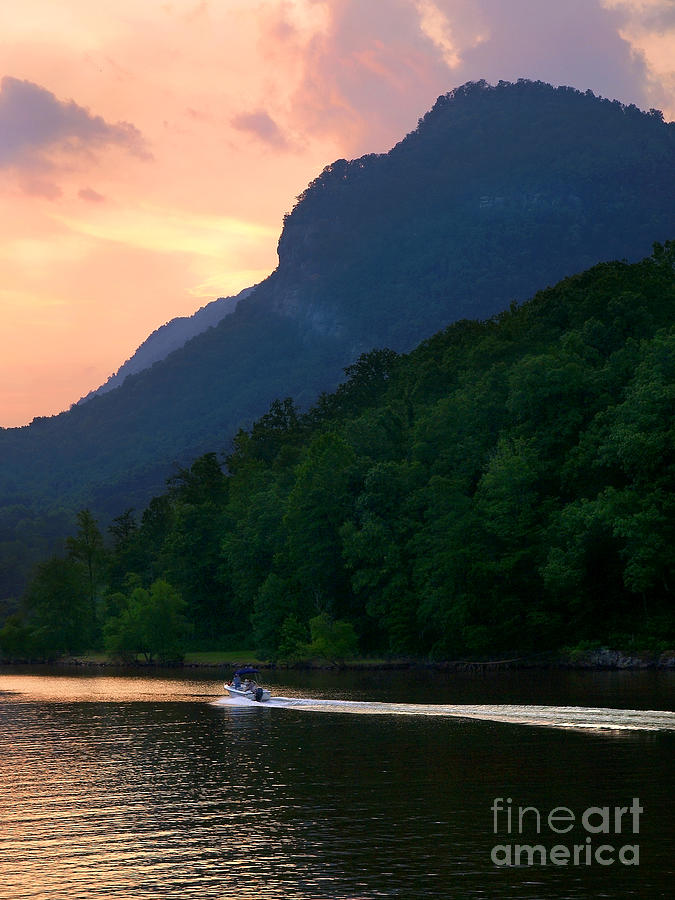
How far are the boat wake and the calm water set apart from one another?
31cm

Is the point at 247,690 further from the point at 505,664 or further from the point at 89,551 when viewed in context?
the point at 89,551

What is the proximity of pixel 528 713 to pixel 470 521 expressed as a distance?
51721 mm

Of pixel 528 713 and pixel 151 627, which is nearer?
pixel 528 713

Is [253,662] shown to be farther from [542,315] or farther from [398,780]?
[398,780]

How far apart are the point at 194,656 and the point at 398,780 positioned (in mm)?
114025

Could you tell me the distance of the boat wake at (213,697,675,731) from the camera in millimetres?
53844

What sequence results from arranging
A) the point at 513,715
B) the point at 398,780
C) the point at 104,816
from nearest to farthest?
the point at 104,816, the point at 398,780, the point at 513,715

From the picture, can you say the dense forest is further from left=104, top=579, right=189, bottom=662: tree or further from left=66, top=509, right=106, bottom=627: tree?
left=66, top=509, right=106, bottom=627: tree

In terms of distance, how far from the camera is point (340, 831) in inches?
1262

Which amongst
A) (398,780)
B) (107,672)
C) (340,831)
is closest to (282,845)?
(340,831)

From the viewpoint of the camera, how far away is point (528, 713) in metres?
59.9

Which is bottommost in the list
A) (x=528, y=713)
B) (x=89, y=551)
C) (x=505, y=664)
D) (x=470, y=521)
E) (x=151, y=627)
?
(x=528, y=713)

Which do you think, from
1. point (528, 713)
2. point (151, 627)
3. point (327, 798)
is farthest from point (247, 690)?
point (151, 627)

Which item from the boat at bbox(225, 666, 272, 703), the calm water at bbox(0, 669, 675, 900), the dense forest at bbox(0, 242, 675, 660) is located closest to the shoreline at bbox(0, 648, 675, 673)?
the dense forest at bbox(0, 242, 675, 660)
